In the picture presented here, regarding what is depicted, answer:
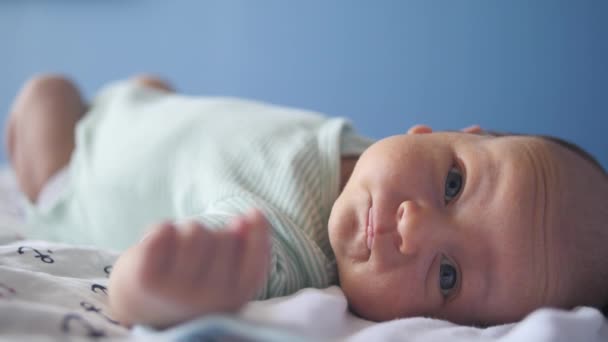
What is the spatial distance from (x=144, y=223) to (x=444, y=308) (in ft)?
2.09

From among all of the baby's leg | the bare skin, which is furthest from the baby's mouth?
the baby's leg

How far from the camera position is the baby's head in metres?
0.73

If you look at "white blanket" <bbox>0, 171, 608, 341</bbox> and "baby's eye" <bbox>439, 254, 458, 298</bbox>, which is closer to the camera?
"white blanket" <bbox>0, 171, 608, 341</bbox>

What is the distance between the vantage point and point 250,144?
3.49 ft

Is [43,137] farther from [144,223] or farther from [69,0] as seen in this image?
[69,0]

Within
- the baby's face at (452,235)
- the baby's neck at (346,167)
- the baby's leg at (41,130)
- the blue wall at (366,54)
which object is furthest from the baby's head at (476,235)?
the baby's leg at (41,130)

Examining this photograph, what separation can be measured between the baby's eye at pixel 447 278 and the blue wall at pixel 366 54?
75 centimetres

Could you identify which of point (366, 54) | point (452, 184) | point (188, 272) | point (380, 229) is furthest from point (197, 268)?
point (366, 54)

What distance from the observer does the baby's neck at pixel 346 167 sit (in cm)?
96

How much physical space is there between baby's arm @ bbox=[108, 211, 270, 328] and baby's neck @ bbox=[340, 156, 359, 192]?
43 centimetres

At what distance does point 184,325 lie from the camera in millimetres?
528

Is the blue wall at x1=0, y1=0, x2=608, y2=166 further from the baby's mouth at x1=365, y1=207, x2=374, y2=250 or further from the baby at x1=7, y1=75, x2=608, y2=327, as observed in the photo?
the baby's mouth at x1=365, y1=207, x2=374, y2=250

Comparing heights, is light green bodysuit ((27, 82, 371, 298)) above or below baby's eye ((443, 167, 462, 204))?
below

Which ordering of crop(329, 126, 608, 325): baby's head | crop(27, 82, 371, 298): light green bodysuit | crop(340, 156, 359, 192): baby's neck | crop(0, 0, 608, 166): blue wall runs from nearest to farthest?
crop(329, 126, 608, 325): baby's head, crop(27, 82, 371, 298): light green bodysuit, crop(340, 156, 359, 192): baby's neck, crop(0, 0, 608, 166): blue wall
